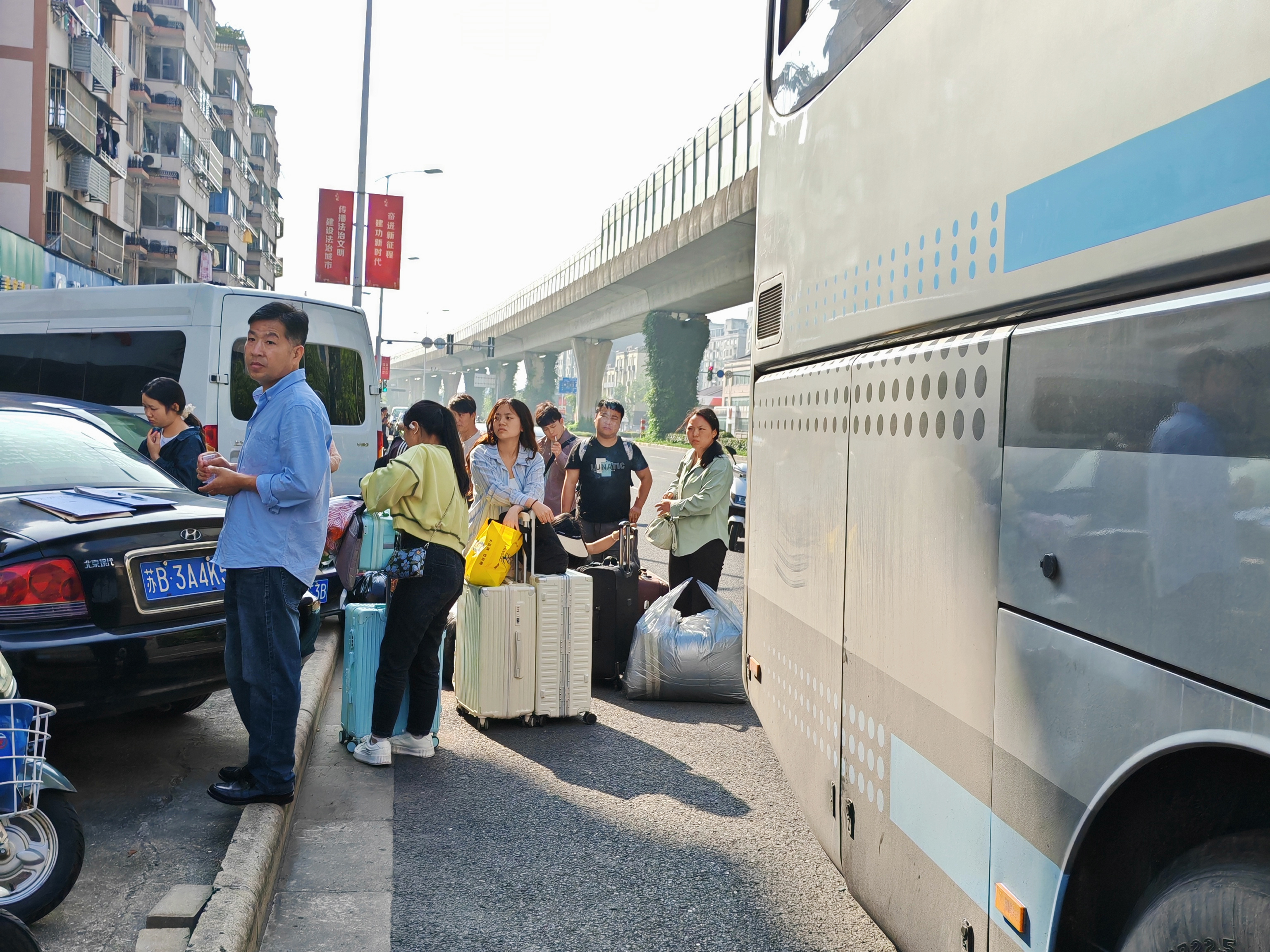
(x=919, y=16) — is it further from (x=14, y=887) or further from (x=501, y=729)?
(x=501, y=729)

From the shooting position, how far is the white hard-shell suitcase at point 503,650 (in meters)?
6.03

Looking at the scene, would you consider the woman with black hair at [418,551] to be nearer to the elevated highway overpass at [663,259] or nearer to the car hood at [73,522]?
the car hood at [73,522]

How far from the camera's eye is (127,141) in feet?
154

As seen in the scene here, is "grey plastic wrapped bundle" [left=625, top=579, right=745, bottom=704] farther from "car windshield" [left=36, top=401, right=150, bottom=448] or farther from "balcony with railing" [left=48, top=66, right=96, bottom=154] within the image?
"balcony with railing" [left=48, top=66, right=96, bottom=154]

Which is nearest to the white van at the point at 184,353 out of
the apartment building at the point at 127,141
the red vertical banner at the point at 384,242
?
the red vertical banner at the point at 384,242

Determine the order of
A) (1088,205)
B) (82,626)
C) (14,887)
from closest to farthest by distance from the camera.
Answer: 1. (1088,205)
2. (14,887)
3. (82,626)

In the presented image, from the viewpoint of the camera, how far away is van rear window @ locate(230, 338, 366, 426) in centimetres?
1038

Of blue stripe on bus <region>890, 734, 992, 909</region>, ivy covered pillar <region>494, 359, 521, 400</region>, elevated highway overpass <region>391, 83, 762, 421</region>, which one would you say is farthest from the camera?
ivy covered pillar <region>494, 359, 521, 400</region>

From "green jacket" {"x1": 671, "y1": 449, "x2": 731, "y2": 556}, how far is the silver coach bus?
381 centimetres

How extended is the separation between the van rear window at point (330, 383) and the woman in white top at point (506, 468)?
14.5 feet

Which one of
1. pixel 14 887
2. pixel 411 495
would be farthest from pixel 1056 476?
pixel 411 495

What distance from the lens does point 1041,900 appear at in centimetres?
199

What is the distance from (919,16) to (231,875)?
313 cm

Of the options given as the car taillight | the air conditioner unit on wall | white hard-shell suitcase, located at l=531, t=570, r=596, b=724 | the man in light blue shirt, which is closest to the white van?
white hard-shell suitcase, located at l=531, t=570, r=596, b=724
